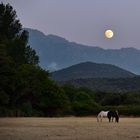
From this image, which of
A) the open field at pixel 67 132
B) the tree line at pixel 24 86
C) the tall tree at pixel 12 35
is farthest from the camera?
the tall tree at pixel 12 35

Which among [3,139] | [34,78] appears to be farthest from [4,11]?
[3,139]

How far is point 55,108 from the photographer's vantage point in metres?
77.4

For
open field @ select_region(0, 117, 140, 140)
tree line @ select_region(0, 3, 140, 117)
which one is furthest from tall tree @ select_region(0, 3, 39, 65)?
open field @ select_region(0, 117, 140, 140)

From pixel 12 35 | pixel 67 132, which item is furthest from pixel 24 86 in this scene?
pixel 67 132

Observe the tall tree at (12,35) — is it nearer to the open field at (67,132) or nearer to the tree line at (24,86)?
the tree line at (24,86)

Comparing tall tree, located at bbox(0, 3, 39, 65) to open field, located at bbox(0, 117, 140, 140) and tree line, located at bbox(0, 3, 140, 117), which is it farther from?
open field, located at bbox(0, 117, 140, 140)

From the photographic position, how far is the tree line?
65.7 metres

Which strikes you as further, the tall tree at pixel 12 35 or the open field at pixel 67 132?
the tall tree at pixel 12 35

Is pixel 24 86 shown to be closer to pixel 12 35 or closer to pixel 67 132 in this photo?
pixel 12 35

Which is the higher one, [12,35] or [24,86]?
[12,35]

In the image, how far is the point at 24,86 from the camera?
70.2m

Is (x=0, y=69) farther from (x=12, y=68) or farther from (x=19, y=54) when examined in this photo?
(x=19, y=54)

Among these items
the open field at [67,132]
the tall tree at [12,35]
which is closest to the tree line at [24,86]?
the tall tree at [12,35]

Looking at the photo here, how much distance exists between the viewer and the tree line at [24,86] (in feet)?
216
